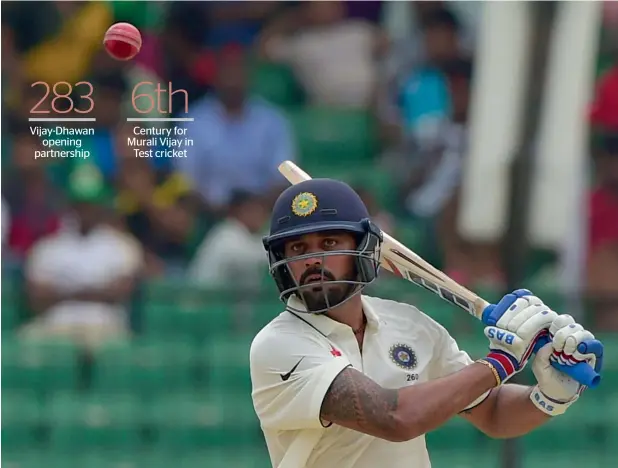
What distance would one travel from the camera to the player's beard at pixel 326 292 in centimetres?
302

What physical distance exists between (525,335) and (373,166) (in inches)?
170

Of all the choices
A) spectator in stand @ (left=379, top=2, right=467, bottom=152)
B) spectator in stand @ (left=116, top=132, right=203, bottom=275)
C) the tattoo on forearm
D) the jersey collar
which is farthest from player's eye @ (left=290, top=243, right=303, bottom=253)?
spectator in stand @ (left=379, top=2, right=467, bottom=152)

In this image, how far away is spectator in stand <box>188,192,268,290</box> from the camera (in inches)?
252

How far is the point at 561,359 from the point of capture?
310 cm

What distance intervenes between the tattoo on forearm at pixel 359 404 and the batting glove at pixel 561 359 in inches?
18.0

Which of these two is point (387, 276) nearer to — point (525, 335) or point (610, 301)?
point (610, 301)

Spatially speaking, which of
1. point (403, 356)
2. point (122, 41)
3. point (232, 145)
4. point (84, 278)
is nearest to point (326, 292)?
point (403, 356)

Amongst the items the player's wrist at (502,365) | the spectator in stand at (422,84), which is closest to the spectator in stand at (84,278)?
the spectator in stand at (422,84)

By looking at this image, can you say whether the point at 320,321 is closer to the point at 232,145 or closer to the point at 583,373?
the point at 583,373

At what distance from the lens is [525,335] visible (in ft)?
9.83

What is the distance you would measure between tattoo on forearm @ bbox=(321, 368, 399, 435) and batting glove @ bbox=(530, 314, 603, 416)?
457 millimetres

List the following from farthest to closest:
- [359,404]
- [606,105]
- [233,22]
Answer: [233,22]
[606,105]
[359,404]

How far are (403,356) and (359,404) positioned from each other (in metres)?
0.29

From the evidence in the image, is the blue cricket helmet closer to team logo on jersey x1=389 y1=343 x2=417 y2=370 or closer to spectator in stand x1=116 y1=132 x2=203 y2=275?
team logo on jersey x1=389 y1=343 x2=417 y2=370
